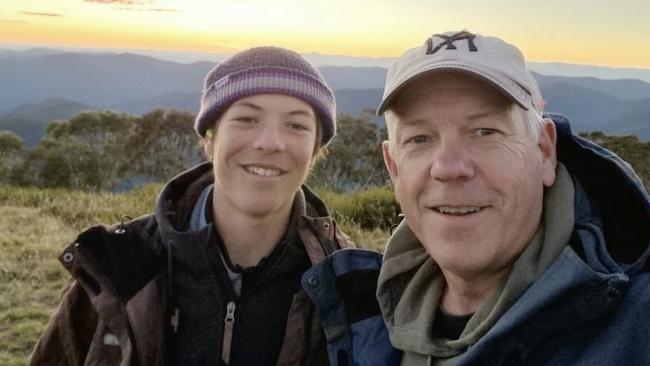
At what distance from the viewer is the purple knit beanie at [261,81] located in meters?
2.68

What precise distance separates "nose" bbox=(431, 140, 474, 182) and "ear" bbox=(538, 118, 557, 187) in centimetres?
23

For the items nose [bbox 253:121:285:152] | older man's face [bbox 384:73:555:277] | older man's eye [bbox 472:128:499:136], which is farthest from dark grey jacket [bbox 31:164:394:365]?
older man's eye [bbox 472:128:499:136]

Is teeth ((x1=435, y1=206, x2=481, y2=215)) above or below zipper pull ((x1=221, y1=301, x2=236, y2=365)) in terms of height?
above

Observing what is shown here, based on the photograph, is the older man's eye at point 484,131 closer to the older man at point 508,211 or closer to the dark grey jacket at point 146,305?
the older man at point 508,211

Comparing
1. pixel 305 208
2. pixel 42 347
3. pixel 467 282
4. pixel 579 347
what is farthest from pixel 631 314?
pixel 42 347

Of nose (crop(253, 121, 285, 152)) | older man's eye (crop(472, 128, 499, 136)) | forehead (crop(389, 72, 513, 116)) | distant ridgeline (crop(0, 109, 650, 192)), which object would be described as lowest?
distant ridgeline (crop(0, 109, 650, 192))

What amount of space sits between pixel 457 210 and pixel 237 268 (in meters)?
1.04

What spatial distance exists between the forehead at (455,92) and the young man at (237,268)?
79cm

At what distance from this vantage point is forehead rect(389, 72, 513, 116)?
1958 millimetres

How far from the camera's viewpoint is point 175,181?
9.76 feet

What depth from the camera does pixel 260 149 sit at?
2674 mm

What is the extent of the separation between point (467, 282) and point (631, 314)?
1.68 ft

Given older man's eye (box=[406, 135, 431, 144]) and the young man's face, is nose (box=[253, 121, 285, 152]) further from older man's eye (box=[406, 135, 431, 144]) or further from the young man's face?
older man's eye (box=[406, 135, 431, 144])

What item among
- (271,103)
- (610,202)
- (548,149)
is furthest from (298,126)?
(610,202)
